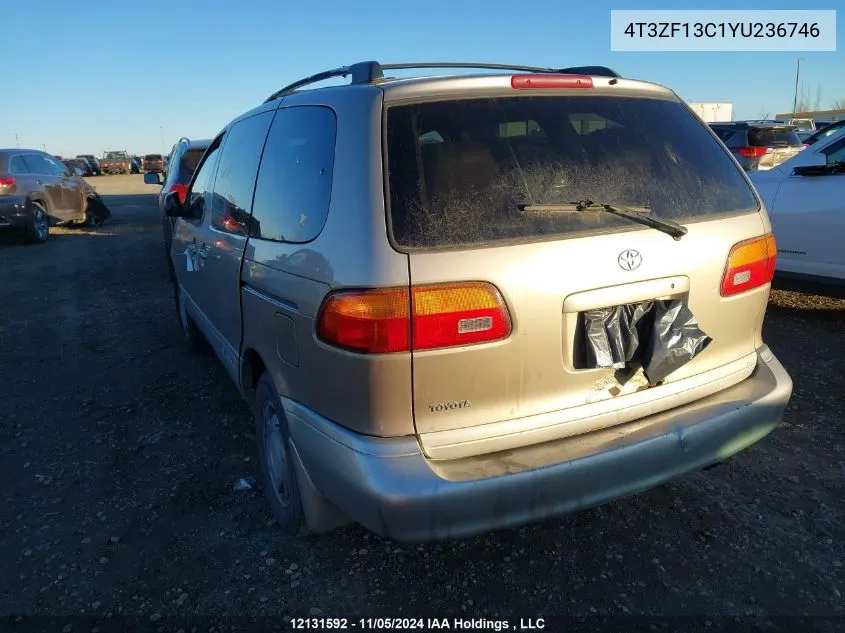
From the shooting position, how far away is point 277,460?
111 inches

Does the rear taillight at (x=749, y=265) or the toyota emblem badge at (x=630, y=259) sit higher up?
the toyota emblem badge at (x=630, y=259)

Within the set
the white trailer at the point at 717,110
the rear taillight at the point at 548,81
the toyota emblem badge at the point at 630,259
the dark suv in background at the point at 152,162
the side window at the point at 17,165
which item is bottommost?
the toyota emblem badge at the point at 630,259

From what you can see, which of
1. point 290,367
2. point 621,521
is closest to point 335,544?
point 290,367

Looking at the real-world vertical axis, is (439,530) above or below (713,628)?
above

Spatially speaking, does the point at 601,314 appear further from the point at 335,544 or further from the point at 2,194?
the point at 2,194

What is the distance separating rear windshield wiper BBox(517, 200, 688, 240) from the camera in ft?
7.02

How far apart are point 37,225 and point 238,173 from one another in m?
11.3

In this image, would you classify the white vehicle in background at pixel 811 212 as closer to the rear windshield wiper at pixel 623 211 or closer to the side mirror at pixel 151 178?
the rear windshield wiper at pixel 623 211

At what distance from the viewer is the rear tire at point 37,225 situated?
1230cm

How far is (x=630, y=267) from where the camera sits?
2.18m

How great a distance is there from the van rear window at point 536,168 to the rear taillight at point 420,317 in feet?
0.53

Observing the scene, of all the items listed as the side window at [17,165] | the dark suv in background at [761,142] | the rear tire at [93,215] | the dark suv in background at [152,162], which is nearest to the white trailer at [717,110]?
the dark suv in background at [761,142]

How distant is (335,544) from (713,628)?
58.0 inches

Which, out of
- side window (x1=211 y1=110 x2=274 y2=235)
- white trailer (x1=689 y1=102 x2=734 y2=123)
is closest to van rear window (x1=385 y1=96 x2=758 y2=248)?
side window (x1=211 y1=110 x2=274 y2=235)
